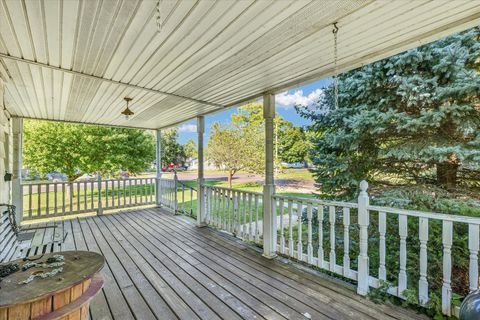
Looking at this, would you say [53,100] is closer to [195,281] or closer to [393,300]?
[195,281]

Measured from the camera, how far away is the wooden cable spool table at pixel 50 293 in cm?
125

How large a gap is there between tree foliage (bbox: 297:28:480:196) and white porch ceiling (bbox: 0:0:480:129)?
3.91 ft

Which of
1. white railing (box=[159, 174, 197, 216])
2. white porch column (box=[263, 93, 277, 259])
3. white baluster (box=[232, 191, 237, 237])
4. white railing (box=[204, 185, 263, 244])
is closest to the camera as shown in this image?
white porch column (box=[263, 93, 277, 259])

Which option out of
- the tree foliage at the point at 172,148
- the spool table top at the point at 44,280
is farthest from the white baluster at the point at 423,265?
the tree foliage at the point at 172,148

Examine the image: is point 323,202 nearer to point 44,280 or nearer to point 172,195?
point 44,280

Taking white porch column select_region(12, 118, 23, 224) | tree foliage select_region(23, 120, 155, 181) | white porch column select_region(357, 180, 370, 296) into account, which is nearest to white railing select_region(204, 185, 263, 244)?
white porch column select_region(357, 180, 370, 296)

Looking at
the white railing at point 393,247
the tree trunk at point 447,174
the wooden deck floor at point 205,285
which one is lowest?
the wooden deck floor at point 205,285

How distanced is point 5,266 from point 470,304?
290 cm

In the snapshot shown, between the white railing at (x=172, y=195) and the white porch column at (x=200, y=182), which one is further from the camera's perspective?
the white railing at (x=172, y=195)

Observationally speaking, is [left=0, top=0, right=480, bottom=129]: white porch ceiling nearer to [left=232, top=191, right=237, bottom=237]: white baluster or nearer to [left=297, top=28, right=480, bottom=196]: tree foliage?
[left=297, top=28, right=480, bottom=196]: tree foliage

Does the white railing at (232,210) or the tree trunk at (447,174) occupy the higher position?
the tree trunk at (447,174)

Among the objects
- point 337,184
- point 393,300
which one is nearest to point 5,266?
point 393,300

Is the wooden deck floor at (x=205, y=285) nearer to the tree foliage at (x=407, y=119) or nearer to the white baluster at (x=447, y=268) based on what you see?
the white baluster at (x=447, y=268)

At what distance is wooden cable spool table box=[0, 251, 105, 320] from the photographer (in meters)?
1.25
